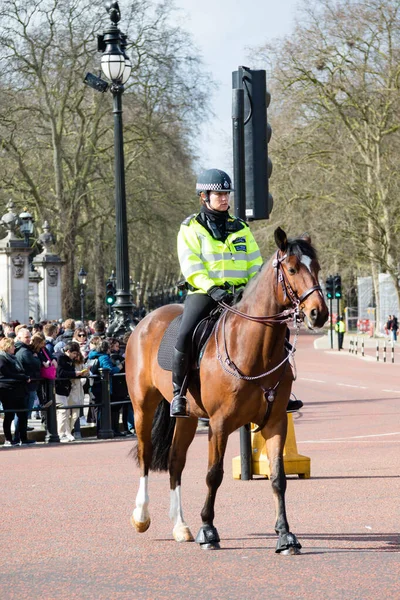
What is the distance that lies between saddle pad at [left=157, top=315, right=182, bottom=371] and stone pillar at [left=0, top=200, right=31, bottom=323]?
31.9 metres

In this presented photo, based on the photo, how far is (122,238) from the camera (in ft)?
70.1

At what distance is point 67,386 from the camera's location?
1825cm

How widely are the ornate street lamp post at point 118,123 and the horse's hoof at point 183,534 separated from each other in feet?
41.8

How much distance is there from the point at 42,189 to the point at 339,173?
515 inches

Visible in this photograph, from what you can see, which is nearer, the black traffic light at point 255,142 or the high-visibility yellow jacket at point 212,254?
the high-visibility yellow jacket at point 212,254

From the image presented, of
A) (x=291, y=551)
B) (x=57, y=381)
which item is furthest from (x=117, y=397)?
(x=291, y=551)

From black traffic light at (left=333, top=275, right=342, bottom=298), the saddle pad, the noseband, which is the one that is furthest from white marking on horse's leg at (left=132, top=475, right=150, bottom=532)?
black traffic light at (left=333, top=275, right=342, bottom=298)

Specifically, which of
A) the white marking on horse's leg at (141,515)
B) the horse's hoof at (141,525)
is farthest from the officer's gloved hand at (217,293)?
the horse's hoof at (141,525)

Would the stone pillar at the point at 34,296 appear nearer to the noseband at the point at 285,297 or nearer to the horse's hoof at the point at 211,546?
the horse's hoof at the point at 211,546

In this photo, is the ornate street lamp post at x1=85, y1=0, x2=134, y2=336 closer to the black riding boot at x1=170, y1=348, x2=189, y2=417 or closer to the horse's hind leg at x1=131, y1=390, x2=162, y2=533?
the horse's hind leg at x1=131, y1=390, x2=162, y2=533

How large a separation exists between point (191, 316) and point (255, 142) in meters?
3.51

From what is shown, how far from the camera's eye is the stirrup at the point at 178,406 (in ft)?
28.2

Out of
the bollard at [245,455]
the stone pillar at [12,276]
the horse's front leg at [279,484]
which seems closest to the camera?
the horse's front leg at [279,484]

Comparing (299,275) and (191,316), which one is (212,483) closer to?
(191,316)
